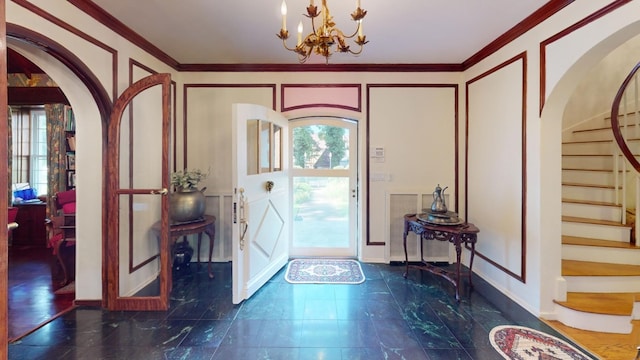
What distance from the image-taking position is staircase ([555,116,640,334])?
2396mm

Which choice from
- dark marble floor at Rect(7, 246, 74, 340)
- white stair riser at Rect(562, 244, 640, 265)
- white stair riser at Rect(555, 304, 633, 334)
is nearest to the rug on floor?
white stair riser at Rect(555, 304, 633, 334)

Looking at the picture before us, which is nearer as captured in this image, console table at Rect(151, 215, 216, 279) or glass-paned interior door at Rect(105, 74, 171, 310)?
glass-paned interior door at Rect(105, 74, 171, 310)

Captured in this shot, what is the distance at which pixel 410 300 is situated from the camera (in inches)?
114

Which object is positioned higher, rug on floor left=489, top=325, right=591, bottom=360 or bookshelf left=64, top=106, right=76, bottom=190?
bookshelf left=64, top=106, right=76, bottom=190

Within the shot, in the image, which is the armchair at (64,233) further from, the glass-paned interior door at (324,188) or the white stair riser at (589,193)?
the white stair riser at (589,193)

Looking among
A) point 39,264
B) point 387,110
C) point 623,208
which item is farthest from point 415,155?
point 39,264

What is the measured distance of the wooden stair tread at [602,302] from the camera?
2.35m

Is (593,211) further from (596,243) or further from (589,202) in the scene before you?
(596,243)

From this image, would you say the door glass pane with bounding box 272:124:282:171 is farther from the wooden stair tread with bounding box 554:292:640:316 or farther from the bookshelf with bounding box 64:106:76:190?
the bookshelf with bounding box 64:106:76:190

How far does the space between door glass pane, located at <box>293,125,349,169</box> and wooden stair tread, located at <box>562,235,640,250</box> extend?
8.59ft

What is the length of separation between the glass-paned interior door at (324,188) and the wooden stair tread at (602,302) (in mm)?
2348

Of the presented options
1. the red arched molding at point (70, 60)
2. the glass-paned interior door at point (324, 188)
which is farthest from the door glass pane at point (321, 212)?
the red arched molding at point (70, 60)

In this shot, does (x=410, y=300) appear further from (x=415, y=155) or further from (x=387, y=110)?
(x=387, y=110)

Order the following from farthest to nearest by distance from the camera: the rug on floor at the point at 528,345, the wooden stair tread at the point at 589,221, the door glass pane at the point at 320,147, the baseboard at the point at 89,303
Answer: the door glass pane at the point at 320,147, the wooden stair tread at the point at 589,221, the baseboard at the point at 89,303, the rug on floor at the point at 528,345
